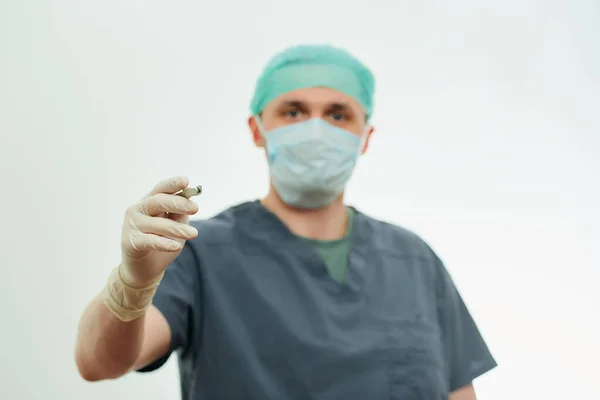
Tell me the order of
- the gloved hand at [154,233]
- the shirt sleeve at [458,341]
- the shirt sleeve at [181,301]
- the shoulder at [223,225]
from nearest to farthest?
the gloved hand at [154,233], the shirt sleeve at [181,301], the shoulder at [223,225], the shirt sleeve at [458,341]

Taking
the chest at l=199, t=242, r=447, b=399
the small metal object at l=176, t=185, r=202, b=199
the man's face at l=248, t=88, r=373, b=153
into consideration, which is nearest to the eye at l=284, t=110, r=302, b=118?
the man's face at l=248, t=88, r=373, b=153

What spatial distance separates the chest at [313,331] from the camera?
0.77m

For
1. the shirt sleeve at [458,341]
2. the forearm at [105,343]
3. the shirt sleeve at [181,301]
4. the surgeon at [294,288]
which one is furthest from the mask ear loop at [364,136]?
the forearm at [105,343]

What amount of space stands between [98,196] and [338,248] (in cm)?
69

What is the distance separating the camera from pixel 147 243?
0.58 metres

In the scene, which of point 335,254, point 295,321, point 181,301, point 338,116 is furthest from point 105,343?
point 338,116

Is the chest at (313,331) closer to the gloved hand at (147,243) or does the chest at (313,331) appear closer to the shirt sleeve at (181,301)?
the shirt sleeve at (181,301)

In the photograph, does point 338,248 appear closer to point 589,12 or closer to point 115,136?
point 115,136

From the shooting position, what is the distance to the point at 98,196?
1.33 meters

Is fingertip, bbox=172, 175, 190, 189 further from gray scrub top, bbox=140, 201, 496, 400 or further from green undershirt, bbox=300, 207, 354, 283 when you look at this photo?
green undershirt, bbox=300, 207, 354, 283

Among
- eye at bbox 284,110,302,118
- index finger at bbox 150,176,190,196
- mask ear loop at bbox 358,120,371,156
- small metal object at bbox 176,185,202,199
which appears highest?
eye at bbox 284,110,302,118

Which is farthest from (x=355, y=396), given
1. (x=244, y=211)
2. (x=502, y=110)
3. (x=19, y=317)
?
(x=502, y=110)

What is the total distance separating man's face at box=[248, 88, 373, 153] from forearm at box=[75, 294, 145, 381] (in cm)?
43

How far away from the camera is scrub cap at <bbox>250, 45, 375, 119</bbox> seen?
0.93 m
